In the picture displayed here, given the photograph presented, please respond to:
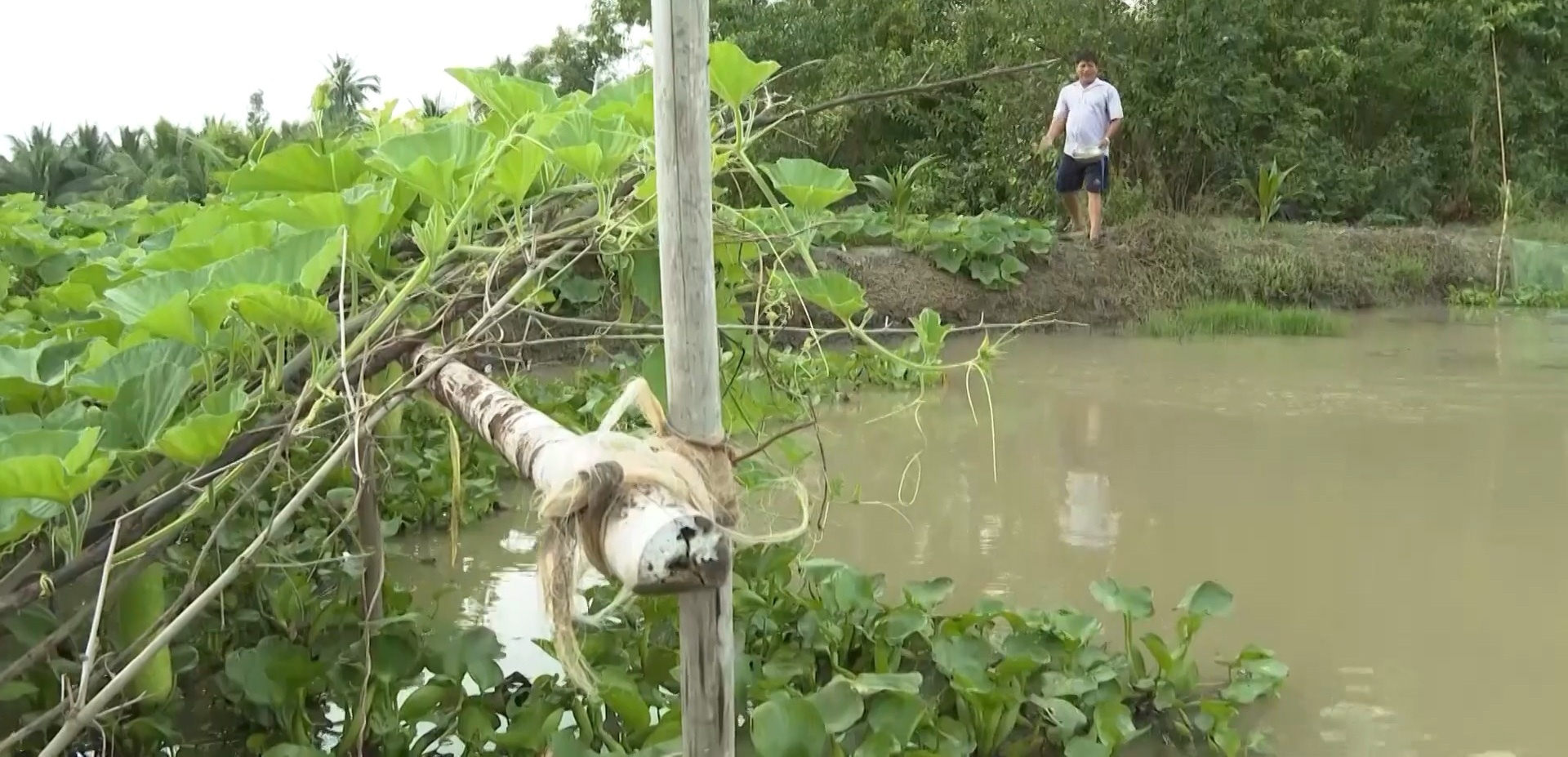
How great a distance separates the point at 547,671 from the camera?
1987mm

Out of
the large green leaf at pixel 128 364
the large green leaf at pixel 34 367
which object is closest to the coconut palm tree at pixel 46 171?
the large green leaf at pixel 34 367

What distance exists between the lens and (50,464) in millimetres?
918

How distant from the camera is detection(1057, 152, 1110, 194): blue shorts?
613cm

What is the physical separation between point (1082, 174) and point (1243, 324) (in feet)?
3.91

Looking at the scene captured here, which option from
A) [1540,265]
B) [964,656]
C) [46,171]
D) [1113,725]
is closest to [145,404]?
[964,656]

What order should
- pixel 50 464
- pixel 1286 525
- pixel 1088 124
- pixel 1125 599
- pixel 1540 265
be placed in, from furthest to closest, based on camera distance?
pixel 1540 265 → pixel 1088 124 → pixel 1286 525 → pixel 1125 599 → pixel 50 464

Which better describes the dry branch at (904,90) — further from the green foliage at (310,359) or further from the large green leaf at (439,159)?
the large green leaf at (439,159)

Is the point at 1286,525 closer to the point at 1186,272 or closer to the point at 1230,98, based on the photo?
the point at 1186,272

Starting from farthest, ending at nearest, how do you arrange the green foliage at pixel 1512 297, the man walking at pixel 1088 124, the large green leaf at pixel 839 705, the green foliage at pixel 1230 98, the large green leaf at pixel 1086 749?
the green foliage at pixel 1230 98 < the green foliage at pixel 1512 297 < the man walking at pixel 1088 124 < the large green leaf at pixel 1086 749 < the large green leaf at pixel 839 705

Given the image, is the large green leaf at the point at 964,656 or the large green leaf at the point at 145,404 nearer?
the large green leaf at the point at 145,404

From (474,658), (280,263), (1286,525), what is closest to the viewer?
(280,263)

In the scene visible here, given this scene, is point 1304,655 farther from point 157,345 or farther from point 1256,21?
point 1256,21

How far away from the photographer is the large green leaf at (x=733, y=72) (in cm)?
109

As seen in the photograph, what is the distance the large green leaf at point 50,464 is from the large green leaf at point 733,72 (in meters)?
0.59
